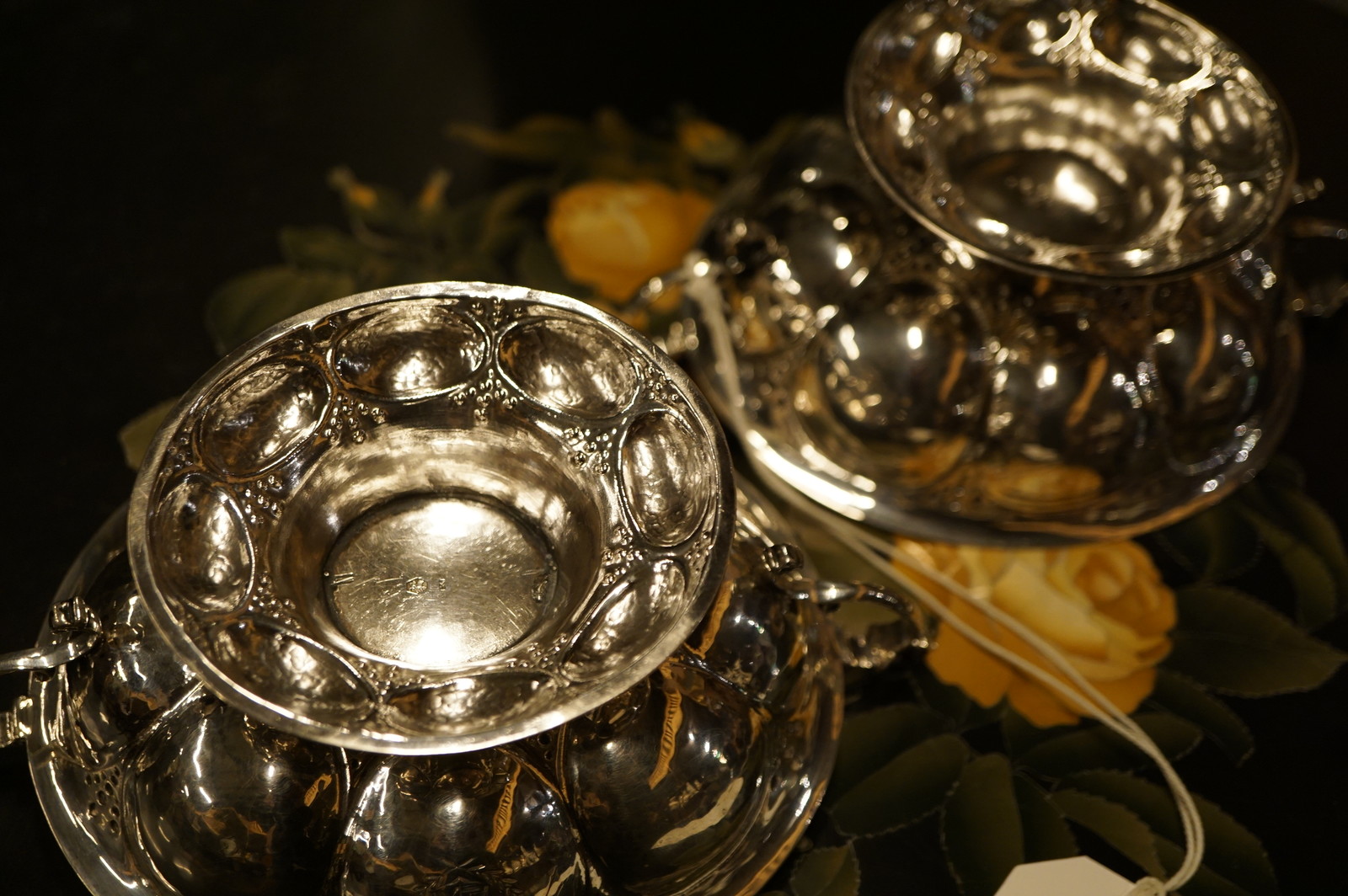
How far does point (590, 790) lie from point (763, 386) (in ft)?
1.32

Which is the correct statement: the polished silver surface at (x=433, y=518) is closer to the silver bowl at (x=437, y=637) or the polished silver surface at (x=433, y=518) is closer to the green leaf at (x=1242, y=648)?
the silver bowl at (x=437, y=637)

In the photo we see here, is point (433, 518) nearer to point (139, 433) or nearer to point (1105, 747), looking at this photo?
point (139, 433)

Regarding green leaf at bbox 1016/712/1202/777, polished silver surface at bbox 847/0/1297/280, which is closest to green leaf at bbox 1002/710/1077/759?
green leaf at bbox 1016/712/1202/777

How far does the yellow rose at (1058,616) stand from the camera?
853mm

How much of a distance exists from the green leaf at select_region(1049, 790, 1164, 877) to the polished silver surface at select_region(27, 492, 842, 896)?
7.5 inches

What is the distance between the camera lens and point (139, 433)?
92 centimetres

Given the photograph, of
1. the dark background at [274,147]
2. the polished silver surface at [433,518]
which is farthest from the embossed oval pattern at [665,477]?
the dark background at [274,147]

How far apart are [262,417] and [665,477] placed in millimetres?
246

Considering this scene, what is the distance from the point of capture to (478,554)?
0.72m

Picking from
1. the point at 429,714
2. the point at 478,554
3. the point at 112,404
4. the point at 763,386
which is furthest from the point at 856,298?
the point at 112,404

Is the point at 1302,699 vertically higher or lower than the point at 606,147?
lower

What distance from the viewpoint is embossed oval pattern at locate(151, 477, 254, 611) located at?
61 centimetres

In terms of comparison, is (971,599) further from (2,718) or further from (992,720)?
(2,718)

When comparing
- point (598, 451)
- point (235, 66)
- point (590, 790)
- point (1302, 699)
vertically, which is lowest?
point (1302, 699)
